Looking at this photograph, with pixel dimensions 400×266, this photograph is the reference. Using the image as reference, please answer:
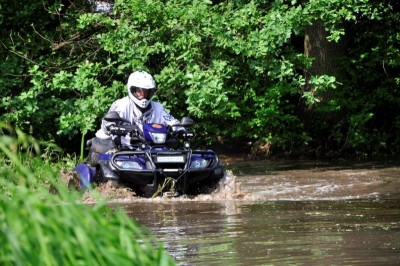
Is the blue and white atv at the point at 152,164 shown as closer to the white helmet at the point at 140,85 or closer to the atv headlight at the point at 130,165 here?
the atv headlight at the point at 130,165

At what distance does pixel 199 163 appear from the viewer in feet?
49.1

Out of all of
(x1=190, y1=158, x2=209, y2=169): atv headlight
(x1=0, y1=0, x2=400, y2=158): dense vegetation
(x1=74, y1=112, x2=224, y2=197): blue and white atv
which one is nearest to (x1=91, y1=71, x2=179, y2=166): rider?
(x1=74, y1=112, x2=224, y2=197): blue and white atv

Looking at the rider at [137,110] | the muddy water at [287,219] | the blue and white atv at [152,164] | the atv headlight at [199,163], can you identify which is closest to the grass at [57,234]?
the muddy water at [287,219]

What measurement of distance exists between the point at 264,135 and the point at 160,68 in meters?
2.68

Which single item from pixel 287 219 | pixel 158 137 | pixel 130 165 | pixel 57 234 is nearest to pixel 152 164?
pixel 130 165

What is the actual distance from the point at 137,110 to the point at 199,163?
1599 mm

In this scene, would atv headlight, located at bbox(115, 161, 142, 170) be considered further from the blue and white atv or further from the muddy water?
the muddy water

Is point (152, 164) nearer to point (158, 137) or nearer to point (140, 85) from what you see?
point (158, 137)

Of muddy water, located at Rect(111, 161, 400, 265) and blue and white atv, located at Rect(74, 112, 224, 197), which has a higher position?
blue and white atv, located at Rect(74, 112, 224, 197)

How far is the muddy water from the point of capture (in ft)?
28.3

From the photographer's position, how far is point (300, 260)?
8.27 meters

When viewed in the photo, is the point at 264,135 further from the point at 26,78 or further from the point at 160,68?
the point at 26,78

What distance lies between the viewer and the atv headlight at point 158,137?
1522 centimetres

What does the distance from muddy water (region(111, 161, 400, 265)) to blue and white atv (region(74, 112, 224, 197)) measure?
28 centimetres
